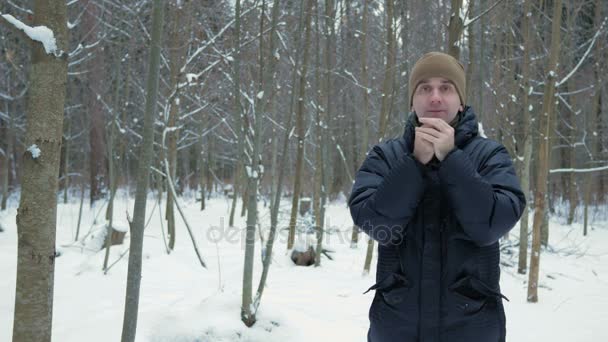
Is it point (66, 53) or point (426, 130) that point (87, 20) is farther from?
point (426, 130)

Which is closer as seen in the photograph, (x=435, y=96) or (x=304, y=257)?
(x=435, y=96)

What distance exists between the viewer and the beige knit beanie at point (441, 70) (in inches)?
62.7

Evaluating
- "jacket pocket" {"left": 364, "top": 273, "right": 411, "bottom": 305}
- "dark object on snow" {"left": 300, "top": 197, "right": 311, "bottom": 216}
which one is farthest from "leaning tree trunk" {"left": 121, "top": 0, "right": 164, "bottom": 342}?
"dark object on snow" {"left": 300, "top": 197, "right": 311, "bottom": 216}

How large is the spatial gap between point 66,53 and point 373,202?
71.4 inches

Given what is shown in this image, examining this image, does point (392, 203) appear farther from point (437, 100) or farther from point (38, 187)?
point (38, 187)

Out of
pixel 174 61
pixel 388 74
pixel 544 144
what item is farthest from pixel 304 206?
pixel 544 144

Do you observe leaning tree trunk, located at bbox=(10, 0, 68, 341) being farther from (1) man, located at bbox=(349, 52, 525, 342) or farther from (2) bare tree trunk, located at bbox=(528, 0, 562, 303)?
(2) bare tree trunk, located at bbox=(528, 0, 562, 303)

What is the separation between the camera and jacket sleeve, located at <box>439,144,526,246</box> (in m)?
1.30

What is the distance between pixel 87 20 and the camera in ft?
30.9

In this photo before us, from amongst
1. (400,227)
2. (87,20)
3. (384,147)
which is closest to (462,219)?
(400,227)

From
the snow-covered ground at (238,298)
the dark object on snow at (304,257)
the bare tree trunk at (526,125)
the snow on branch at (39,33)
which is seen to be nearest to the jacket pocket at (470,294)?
the snow on branch at (39,33)

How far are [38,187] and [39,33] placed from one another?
2.49 ft

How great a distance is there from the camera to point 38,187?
2143 millimetres

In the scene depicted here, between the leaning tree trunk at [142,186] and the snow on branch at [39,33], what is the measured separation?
1.63ft
